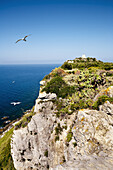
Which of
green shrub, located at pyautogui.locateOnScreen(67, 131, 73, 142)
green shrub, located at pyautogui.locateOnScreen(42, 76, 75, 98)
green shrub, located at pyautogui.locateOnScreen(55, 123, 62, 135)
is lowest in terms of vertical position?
green shrub, located at pyautogui.locateOnScreen(55, 123, 62, 135)

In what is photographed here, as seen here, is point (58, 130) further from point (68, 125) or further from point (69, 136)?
point (69, 136)

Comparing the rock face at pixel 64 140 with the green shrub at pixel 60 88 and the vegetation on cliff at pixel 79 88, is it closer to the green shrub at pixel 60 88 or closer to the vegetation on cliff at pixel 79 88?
the green shrub at pixel 60 88

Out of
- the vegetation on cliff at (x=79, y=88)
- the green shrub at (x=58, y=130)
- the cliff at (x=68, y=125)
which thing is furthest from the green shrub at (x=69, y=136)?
the vegetation on cliff at (x=79, y=88)

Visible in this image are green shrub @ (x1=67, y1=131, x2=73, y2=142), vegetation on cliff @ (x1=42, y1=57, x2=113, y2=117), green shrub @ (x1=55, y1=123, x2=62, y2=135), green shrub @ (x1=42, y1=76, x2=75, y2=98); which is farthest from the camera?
green shrub @ (x1=42, y1=76, x2=75, y2=98)

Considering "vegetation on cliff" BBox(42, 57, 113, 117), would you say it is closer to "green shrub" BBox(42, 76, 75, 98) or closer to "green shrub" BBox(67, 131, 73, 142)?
"green shrub" BBox(42, 76, 75, 98)

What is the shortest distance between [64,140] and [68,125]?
2.46 metres

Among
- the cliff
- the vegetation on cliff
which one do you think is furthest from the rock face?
the vegetation on cliff

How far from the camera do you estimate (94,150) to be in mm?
11891

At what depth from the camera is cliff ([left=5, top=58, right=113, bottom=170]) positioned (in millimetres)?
12812

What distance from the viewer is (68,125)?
17156 millimetres

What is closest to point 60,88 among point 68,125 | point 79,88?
point 79,88

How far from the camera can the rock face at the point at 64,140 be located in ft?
34.1

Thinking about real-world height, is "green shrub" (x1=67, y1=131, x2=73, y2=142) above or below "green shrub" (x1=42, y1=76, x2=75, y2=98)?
below

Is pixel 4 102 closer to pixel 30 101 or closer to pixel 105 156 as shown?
pixel 30 101
